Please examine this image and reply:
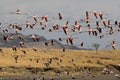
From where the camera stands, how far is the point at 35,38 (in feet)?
153

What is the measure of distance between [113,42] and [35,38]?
26.9 ft

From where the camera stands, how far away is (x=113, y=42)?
44.4 metres
